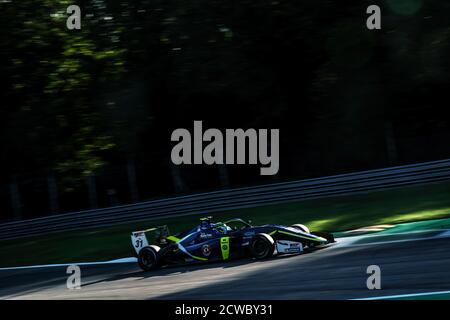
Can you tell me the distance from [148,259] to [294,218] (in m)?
5.19

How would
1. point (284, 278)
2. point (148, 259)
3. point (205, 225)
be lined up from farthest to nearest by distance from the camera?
point (148, 259) → point (205, 225) → point (284, 278)

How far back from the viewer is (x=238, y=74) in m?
19.2

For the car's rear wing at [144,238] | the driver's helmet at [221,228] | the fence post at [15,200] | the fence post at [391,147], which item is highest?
the fence post at [391,147]

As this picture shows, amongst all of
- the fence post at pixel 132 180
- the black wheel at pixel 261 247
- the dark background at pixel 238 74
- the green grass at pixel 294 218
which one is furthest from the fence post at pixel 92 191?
the black wheel at pixel 261 247

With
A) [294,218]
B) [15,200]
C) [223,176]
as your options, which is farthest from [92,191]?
[294,218]

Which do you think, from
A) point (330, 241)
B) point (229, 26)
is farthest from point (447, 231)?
point (229, 26)

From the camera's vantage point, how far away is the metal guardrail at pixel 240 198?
58.9 ft

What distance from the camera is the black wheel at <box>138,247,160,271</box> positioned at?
41.4ft

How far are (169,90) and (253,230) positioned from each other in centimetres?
1284

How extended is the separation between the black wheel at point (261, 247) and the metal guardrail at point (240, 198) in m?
7.38

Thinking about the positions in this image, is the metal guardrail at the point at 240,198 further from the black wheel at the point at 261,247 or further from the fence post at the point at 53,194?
the black wheel at the point at 261,247

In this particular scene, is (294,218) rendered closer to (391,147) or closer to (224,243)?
(224,243)

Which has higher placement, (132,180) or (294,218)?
(294,218)

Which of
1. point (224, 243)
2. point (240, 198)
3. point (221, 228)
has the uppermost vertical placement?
point (221, 228)
